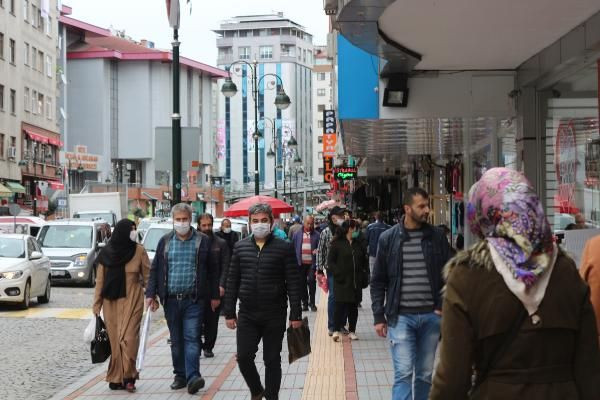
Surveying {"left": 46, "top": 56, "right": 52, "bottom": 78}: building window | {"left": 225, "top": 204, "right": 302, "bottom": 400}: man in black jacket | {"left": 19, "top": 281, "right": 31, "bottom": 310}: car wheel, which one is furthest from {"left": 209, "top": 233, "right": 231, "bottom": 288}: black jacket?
{"left": 46, "top": 56, "right": 52, "bottom": 78}: building window

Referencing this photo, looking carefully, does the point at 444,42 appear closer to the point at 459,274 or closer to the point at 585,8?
the point at 585,8

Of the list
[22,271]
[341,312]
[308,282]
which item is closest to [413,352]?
[341,312]

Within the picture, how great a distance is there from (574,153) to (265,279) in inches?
167

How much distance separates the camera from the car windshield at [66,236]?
27.2 meters

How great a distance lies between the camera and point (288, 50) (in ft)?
543

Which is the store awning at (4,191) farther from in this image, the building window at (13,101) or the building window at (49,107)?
the building window at (49,107)

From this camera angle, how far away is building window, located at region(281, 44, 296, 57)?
6476 inches

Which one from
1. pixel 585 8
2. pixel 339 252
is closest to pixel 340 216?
pixel 339 252

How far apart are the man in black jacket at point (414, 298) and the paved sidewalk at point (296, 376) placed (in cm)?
205

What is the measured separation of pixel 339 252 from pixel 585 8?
5.35 m

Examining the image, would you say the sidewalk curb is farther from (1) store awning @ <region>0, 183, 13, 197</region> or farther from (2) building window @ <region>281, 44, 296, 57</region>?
(2) building window @ <region>281, 44, 296, 57</region>

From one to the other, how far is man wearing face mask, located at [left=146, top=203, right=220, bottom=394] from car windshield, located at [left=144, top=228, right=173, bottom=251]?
14792 millimetres

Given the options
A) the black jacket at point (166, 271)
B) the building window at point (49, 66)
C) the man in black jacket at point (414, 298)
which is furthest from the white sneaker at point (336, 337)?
the building window at point (49, 66)

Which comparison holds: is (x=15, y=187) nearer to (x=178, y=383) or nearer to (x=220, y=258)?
A: (x=220, y=258)
